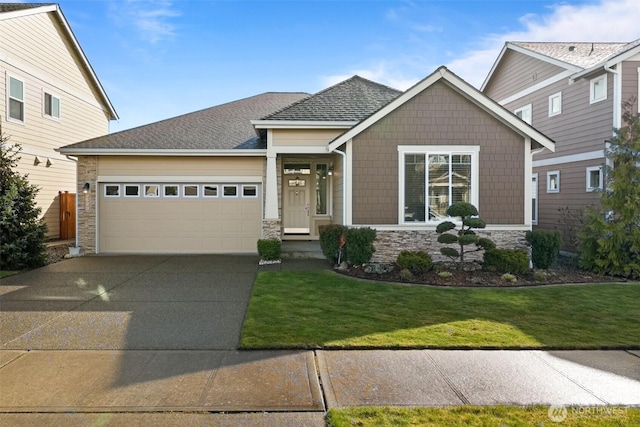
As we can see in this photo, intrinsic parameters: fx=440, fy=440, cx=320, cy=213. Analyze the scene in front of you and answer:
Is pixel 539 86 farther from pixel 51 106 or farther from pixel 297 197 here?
pixel 51 106

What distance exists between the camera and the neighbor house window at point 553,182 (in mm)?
15708

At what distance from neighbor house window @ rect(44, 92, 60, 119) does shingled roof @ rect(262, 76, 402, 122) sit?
951 centimetres

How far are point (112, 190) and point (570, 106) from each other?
15.4 meters

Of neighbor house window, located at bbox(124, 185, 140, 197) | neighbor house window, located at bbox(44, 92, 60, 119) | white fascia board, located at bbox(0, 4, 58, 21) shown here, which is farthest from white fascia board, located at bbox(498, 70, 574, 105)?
neighbor house window, located at bbox(44, 92, 60, 119)

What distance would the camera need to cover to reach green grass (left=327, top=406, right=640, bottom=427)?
11.7 feet

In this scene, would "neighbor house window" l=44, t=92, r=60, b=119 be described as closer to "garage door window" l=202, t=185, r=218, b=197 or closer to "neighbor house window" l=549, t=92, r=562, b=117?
"garage door window" l=202, t=185, r=218, b=197

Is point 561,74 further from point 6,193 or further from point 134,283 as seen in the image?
point 6,193

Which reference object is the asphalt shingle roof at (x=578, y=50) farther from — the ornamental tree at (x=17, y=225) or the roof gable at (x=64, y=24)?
the roof gable at (x=64, y=24)

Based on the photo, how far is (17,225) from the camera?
1096cm

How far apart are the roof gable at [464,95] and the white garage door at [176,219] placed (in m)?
4.53

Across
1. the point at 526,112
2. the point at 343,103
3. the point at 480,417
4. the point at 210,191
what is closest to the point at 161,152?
the point at 210,191

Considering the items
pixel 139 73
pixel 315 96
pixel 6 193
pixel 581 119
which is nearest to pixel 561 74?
pixel 581 119

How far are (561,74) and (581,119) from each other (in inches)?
76.7

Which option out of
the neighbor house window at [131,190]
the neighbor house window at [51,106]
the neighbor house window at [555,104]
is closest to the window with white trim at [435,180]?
the neighbor house window at [555,104]
